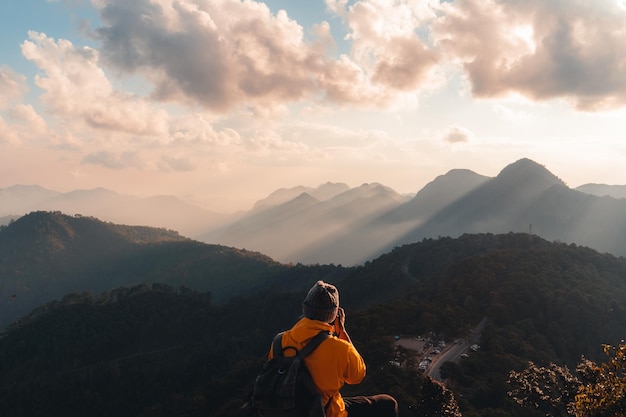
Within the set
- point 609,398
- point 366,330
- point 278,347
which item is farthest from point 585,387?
point 366,330

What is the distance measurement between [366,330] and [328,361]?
49493 millimetres

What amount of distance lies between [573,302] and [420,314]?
29.0 metres

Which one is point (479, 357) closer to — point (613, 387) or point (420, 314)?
point (420, 314)

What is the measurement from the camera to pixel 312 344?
5.69 m

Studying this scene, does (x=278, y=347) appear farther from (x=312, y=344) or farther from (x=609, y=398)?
(x=609, y=398)

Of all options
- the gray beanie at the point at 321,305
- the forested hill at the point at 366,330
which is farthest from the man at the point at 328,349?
the forested hill at the point at 366,330

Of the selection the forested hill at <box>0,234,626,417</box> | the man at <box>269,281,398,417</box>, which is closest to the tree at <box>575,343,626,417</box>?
the man at <box>269,281,398,417</box>

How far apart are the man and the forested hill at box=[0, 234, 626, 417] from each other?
54.8 feet

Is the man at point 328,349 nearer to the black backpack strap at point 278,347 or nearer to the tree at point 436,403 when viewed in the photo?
the black backpack strap at point 278,347

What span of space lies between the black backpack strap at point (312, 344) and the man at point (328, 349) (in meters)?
0.05

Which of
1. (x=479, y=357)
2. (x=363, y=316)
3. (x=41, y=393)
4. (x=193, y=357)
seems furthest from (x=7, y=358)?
(x=479, y=357)

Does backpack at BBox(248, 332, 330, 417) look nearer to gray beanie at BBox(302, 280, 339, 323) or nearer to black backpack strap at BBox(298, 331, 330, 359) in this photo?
black backpack strap at BBox(298, 331, 330, 359)

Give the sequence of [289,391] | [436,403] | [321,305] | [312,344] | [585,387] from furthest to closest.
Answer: [436,403]
[585,387]
[321,305]
[312,344]
[289,391]

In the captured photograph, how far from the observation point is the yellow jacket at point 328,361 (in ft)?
18.7
